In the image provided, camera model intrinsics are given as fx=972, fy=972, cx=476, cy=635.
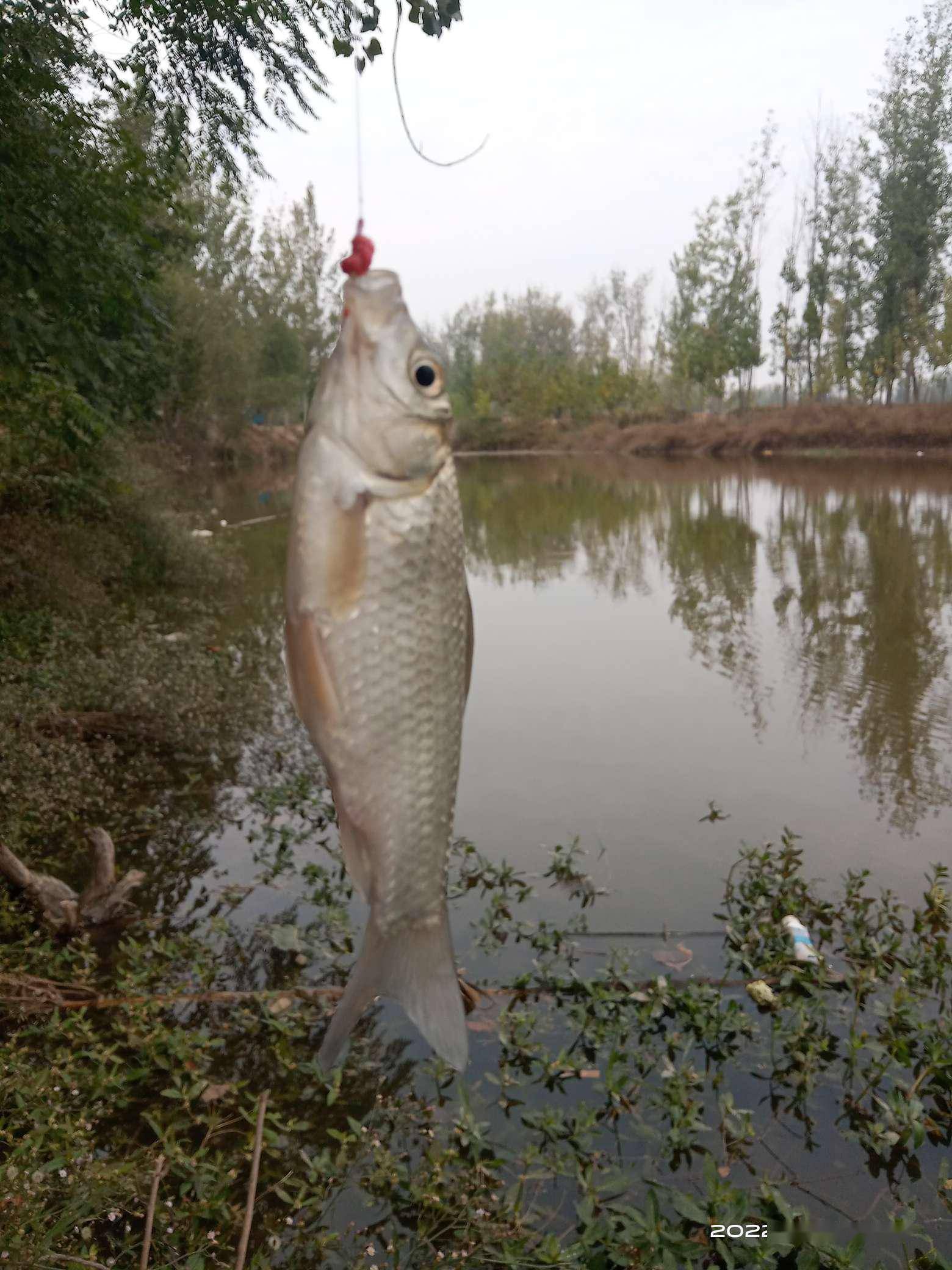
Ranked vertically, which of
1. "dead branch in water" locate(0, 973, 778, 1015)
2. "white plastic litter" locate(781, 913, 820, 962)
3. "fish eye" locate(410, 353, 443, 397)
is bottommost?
"white plastic litter" locate(781, 913, 820, 962)

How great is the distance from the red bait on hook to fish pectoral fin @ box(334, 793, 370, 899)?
0.67m

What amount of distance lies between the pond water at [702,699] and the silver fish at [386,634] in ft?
12.7

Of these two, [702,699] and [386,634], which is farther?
[702,699]

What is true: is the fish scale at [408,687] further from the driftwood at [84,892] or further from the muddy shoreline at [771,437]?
the muddy shoreline at [771,437]

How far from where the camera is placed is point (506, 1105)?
11.9 ft

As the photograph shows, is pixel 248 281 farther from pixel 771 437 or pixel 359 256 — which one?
pixel 359 256

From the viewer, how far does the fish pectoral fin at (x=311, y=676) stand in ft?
3.90

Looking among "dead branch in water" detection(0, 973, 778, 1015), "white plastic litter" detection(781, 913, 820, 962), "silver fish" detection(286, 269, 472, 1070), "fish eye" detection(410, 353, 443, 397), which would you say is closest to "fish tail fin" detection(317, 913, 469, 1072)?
"silver fish" detection(286, 269, 472, 1070)

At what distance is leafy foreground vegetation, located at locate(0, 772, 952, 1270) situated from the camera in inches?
114

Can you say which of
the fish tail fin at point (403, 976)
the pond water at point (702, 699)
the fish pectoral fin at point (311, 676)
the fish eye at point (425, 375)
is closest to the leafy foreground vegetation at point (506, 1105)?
the pond water at point (702, 699)

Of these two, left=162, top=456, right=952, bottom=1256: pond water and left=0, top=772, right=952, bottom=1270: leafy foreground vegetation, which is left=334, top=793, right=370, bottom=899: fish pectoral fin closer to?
left=0, top=772, right=952, bottom=1270: leafy foreground vegetation

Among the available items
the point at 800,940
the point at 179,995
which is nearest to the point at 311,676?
the point at 179,995

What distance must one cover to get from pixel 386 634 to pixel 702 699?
8.07 m

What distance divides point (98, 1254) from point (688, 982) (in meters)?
2.44
